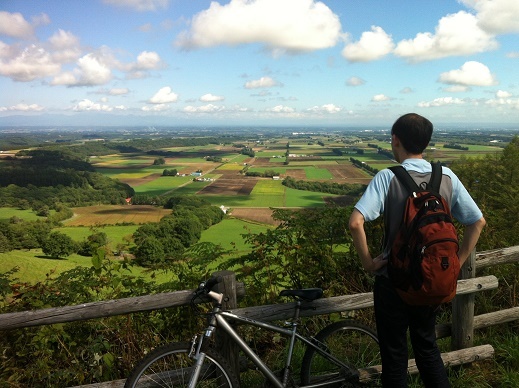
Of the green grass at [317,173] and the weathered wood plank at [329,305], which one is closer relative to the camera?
the weathered wood plank at [329,305]

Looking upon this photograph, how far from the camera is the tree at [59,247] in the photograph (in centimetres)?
1405

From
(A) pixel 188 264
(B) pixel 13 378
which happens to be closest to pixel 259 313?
(A) pixel 188 264

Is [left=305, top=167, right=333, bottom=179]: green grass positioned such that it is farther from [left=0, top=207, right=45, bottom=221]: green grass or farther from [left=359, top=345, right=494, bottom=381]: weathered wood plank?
[left=359, top=345, right=494, bottom=381]: weathered wood plank

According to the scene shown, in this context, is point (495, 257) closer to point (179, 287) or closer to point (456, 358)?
point (456, 358)

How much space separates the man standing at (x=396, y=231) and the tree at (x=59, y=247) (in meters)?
14.3

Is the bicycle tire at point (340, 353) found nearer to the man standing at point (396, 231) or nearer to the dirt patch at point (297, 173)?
the man standing at point (396, 231)

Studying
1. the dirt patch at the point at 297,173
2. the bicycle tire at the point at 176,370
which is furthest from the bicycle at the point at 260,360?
the dirt patch at the point at 297,173

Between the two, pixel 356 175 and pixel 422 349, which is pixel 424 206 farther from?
pixel 356 175

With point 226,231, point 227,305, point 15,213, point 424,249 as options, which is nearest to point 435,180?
point 424,249

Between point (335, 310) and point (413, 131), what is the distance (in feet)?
5.91

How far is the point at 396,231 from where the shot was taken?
226 cm

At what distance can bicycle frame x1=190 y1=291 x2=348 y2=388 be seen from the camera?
2.63 meters

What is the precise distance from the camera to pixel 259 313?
2965 mm

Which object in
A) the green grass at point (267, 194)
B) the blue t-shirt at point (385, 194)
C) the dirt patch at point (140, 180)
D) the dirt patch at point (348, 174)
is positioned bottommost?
the green grass at point (267, 194)
